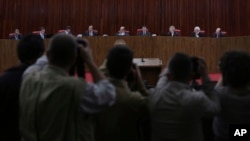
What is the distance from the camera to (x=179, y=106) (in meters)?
1.84

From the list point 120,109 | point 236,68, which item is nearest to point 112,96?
point 120,109

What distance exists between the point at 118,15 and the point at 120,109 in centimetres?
1045

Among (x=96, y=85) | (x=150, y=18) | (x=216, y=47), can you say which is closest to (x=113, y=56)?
(x=96, y=85)

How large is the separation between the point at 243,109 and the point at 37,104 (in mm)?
1225

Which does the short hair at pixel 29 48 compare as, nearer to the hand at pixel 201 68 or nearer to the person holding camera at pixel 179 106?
the person holding camera at pixel 179 106

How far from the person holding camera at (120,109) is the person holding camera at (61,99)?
19 cm

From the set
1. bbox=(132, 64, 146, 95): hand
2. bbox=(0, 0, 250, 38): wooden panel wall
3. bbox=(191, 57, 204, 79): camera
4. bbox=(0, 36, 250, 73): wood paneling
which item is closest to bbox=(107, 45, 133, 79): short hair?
bbox=(132, 64, 146, 95): hand

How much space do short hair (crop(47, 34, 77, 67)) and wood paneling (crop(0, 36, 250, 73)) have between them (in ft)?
22.8

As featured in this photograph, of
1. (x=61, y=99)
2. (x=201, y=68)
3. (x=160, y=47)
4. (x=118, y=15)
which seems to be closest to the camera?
(x=61, y=99)

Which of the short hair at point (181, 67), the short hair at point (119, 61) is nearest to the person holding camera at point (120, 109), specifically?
the short hair at point (119, 61)

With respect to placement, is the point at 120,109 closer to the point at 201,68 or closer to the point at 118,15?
the point at 201,68

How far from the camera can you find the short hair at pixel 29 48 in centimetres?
206

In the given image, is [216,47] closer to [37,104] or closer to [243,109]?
[243,109]

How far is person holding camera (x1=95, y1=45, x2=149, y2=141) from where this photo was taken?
74.9 inches
